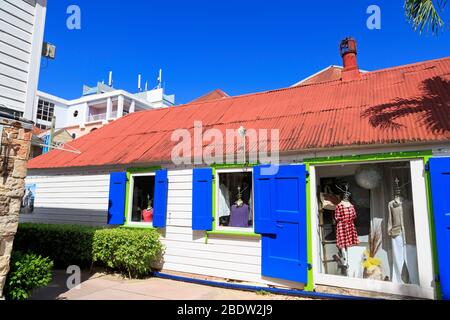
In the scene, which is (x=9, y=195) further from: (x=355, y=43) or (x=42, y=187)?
(x=355, y=43)

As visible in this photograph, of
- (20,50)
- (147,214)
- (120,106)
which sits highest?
(120,106)

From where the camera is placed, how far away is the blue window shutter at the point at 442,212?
15.4 feet

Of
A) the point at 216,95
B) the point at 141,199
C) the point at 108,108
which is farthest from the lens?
the point at 108,108

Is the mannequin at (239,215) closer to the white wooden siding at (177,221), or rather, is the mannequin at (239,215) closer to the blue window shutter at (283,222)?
the white wooden siding at (177,221)

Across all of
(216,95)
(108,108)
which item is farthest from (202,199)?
(108,108)

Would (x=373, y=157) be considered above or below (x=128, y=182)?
above

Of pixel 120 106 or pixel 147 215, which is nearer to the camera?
pixel 147 215

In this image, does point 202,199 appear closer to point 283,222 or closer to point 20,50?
point 283,222

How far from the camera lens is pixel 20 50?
4.84 meters

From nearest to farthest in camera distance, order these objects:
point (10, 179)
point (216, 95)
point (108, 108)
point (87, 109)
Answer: point (10, 179), point (216, 95), point (108, 108), point (87, 109)

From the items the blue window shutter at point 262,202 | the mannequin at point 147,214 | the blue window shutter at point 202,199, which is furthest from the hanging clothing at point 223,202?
the mannequin at point 147,214

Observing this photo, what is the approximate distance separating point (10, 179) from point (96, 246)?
134 inches

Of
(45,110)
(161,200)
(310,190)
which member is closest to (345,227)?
(310,190)

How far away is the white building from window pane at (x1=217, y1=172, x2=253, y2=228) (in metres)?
31.2
